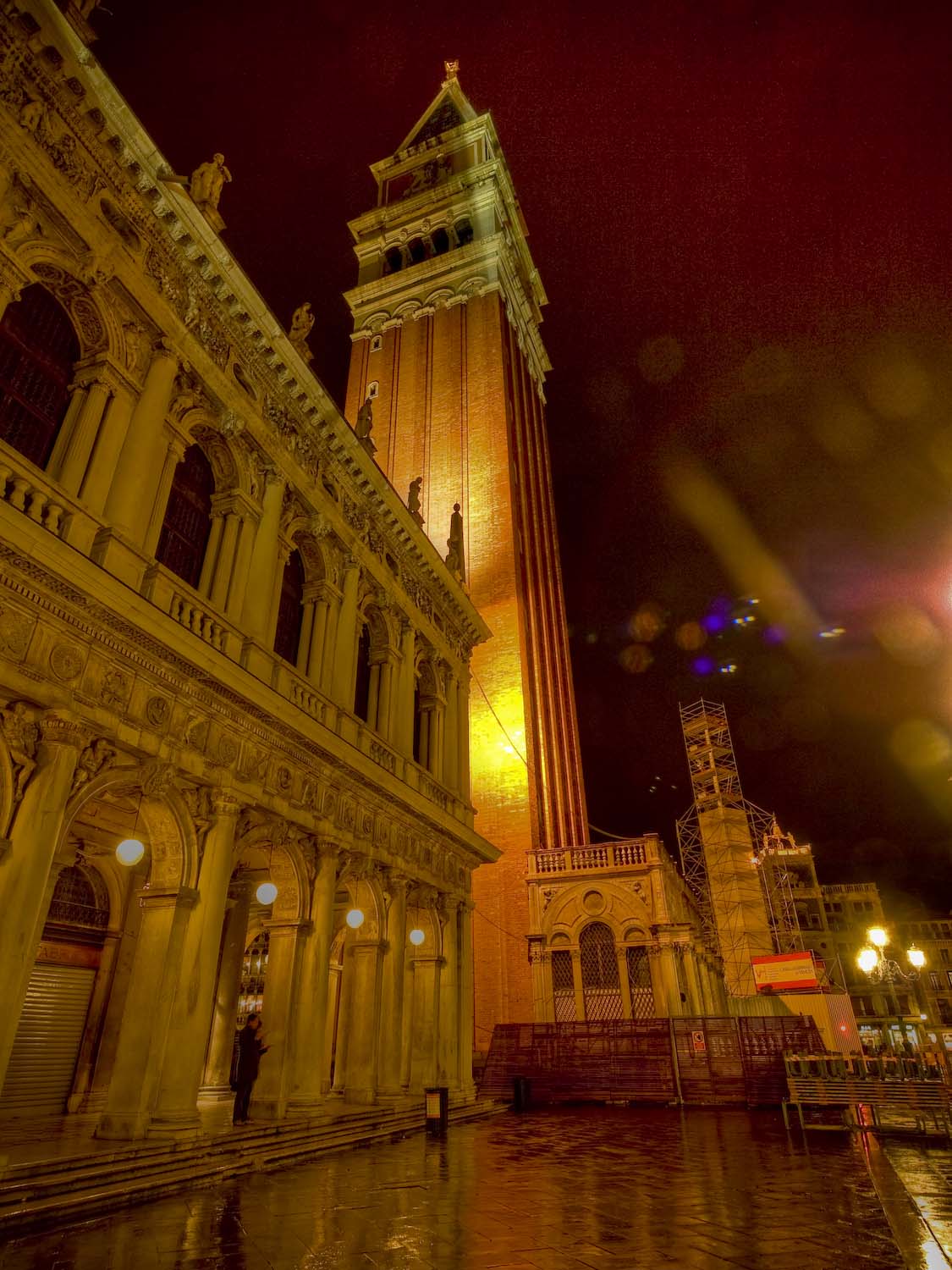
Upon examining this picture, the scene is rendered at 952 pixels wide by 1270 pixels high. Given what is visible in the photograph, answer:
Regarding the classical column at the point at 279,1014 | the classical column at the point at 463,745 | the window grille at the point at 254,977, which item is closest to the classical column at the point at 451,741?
the classical column at the point at 463,745

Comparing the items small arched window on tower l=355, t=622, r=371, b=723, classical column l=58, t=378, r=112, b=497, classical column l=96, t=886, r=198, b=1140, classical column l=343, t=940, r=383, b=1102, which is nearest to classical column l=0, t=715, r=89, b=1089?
classical column l=96, t=886, r=198, b=1140

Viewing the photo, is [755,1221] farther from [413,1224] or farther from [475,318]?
[475,318]

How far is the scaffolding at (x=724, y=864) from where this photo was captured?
96.2 ft

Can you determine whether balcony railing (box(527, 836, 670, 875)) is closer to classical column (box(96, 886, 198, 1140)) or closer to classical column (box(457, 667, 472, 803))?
classical column (box(457, 667, 472, 803))

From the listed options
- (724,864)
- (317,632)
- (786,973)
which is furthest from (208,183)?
(724,864)

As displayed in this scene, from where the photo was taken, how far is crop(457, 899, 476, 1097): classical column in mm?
15938

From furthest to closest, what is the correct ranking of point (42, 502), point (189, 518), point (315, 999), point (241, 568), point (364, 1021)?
point (364, 1021) < point (241, 568) < point (189, 518) < point (315, 999) < point (42, 502)

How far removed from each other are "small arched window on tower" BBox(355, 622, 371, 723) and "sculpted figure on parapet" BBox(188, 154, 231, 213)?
8.27 m

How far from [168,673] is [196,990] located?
3881mm

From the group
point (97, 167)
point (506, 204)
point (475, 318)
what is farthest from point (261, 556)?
point (506, 204)

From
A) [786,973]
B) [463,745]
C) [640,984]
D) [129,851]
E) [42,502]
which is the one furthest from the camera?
[786,973]

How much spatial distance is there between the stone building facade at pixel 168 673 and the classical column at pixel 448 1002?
10 centimetres

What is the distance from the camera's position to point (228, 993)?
1304 centimetres

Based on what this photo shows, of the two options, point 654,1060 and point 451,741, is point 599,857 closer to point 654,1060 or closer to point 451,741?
point 654,1060
